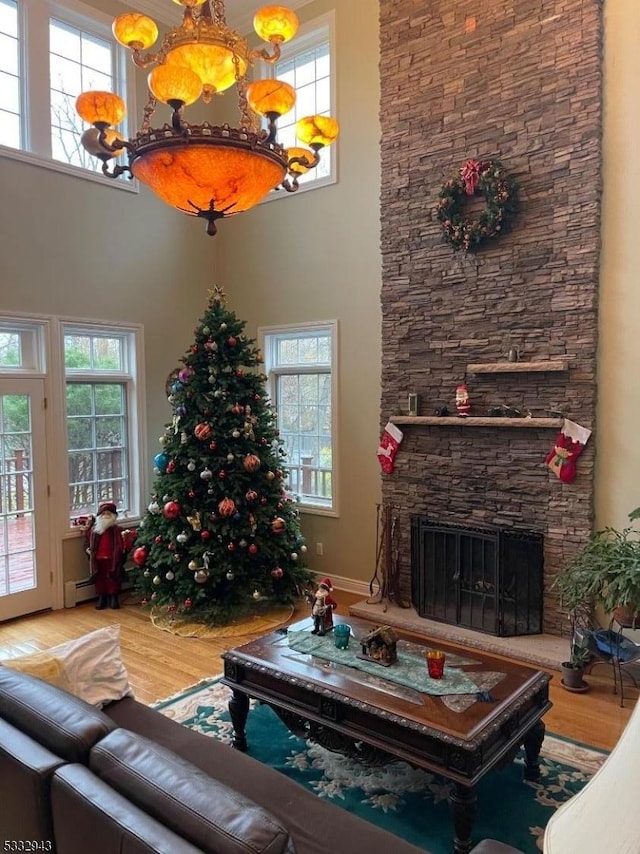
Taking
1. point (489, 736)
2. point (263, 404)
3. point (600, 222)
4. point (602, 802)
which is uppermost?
point (600, 222)

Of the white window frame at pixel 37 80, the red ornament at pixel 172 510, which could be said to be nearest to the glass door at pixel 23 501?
the red ornament at pixel 172 510

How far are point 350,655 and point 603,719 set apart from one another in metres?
1.60

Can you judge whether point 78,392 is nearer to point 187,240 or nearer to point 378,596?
point 187,240

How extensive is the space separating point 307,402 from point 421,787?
3975mm

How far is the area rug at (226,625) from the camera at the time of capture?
15.6 ft

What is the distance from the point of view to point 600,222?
168 inches

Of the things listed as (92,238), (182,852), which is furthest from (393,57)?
(182,852)

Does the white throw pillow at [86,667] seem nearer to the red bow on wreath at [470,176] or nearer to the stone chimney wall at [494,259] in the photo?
the stone chimney wall at [494,259]

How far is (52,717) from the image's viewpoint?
5.84 ft

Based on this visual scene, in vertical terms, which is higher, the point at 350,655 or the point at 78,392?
the point at 78,392

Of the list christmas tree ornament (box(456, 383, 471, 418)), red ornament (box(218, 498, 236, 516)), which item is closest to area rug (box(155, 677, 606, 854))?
red ornament (box(218, 498, 236, 516))

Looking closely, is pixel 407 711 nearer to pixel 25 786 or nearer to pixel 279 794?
pixel 279 794

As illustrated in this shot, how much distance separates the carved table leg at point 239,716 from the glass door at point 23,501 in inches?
113

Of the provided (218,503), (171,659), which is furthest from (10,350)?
(171,659)
